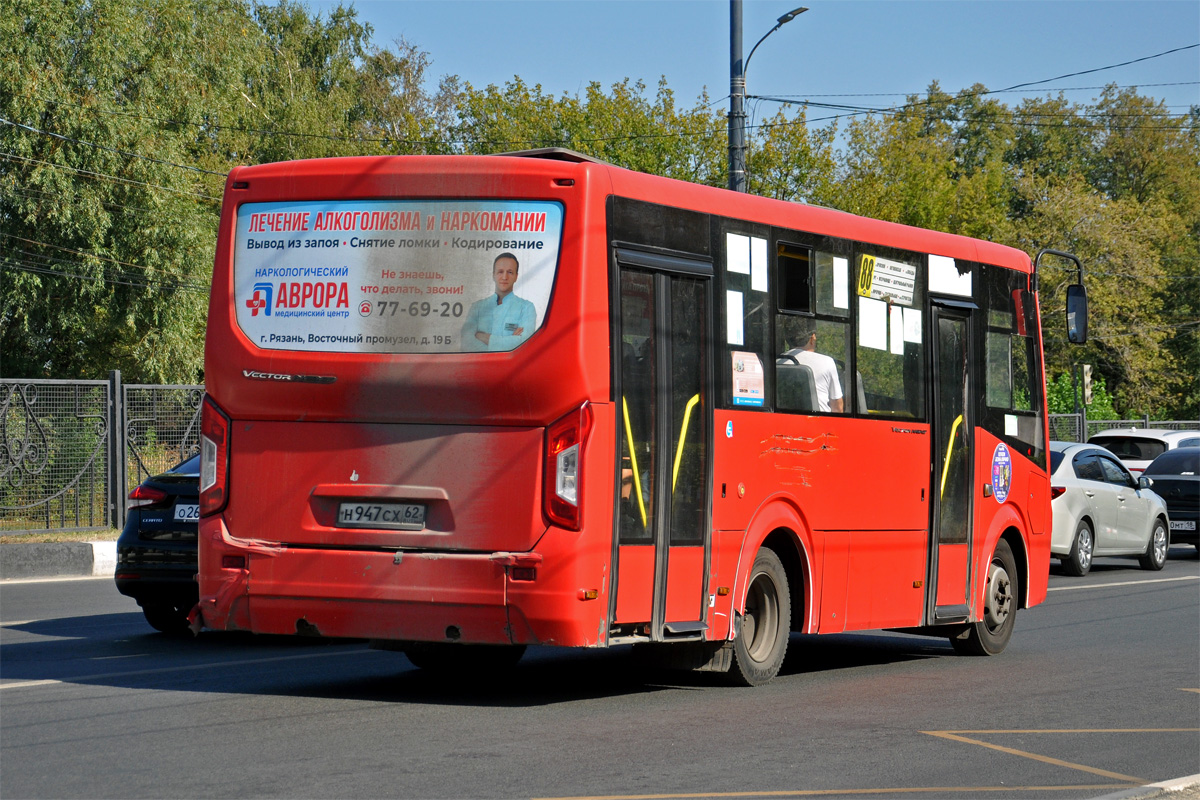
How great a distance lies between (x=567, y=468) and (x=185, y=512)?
4.87m

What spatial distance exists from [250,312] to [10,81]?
2916cm

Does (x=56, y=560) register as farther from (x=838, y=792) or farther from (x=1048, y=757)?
(x=838, y=792)

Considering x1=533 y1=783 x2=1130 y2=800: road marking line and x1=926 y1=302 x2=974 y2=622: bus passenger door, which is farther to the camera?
x1=926 y1=302 x2=974 y2=622: bus passenger door

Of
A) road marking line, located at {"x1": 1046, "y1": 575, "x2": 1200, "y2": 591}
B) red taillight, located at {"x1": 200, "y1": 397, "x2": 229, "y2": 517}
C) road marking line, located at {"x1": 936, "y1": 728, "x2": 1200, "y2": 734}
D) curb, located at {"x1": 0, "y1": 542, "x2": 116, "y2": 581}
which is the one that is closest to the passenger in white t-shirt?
road marking line, located at {"x1": 936, "y1": 728, "x2": 1200, "y2": 734}

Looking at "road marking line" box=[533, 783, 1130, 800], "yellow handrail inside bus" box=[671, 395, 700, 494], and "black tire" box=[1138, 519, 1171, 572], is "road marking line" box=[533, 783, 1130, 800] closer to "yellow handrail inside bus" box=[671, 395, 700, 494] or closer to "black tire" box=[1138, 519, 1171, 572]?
"yellow handrail inside bus" box=[671, 395, 700, 494]

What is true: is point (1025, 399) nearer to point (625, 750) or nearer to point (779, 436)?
point (779, 436)

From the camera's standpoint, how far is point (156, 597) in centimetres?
1213

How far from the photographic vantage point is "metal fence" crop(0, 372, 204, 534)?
1938 centimetres

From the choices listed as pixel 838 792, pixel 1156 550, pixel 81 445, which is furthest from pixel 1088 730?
pixel 1156 550

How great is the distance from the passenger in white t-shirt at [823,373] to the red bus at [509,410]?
4 cm

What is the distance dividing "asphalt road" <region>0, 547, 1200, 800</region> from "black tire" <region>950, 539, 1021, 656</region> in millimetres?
291

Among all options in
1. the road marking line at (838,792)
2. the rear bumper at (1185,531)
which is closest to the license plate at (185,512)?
the road marking line at (838,792)

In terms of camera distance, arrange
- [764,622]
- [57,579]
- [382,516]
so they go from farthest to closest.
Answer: [57,579], [764,622], [382,516]

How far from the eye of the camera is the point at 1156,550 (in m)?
22.8
